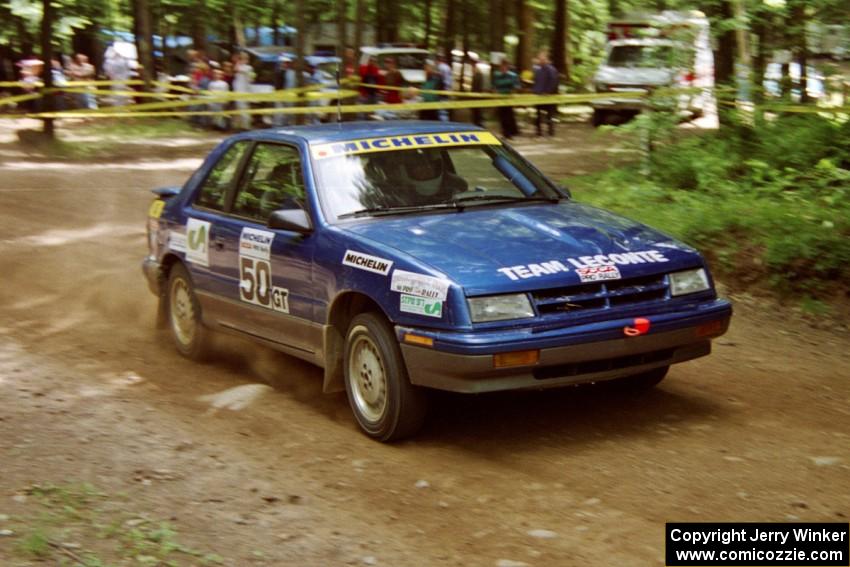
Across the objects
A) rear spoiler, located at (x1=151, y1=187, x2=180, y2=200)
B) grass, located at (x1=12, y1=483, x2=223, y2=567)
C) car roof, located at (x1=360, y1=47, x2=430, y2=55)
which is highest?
car roof, located at (x1=360, y1=47, x2=430, y2=55)

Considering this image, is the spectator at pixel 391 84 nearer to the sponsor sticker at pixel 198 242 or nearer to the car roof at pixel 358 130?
the sponsor sticker at pixel 198 242

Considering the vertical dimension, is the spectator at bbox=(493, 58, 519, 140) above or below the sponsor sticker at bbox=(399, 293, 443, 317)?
above

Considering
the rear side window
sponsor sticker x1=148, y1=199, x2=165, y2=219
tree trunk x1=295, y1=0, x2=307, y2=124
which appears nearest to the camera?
the rear side window

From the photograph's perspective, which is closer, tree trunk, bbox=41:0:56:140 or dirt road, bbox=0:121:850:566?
dirt road, bbox=0:121:850:566

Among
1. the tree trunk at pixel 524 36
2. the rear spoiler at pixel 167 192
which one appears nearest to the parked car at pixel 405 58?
the tree trunk at pixel 524 36

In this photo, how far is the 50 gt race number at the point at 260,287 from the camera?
23.7 ft

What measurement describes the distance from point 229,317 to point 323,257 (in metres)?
1.40

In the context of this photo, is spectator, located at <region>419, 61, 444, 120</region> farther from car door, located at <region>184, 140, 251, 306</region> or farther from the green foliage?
car door, located at <region>184, 140, 251, 306</region>

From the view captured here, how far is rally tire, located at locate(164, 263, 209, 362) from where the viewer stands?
8445mm

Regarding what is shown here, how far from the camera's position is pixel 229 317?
7891 mm

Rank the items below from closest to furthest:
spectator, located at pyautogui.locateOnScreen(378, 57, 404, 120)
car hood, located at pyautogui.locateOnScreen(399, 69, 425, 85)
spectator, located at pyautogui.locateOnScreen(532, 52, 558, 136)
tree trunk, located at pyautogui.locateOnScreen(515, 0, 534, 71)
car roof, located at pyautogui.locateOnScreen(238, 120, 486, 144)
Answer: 1. car roof, located at pyautogui.locateOnScreen(238, 120, 486, 144)
2. spectator, located at pyautogui.locateOnScreen(532, 52, 558, 136)
3. spectator, located at pyautogui.locateOnScreen(378, 57, 404, 120)
4. car hood, located at pyautogui.locateOnScreen(399, 69, 425, 85)
5. tree trunk, located at pyautogui.locateOnScreen(515, 0, 534, 71)

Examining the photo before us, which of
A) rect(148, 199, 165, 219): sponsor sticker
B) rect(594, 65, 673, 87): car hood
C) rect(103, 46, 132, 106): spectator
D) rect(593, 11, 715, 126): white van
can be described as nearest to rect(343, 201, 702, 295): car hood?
rect(148, 199, 165, 219): sponsor sticker

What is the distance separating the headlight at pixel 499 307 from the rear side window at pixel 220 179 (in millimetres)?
2715

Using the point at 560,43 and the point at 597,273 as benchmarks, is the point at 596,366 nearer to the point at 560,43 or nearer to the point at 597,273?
the point at 597,273
